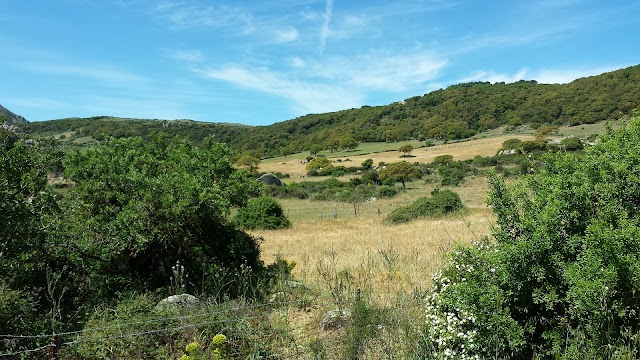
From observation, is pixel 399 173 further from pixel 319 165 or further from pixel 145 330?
pixel 145 330

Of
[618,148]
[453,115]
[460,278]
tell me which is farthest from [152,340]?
[453,115]

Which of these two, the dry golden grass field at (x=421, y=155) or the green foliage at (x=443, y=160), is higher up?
the dry golden grass field at (x=421, y=155)

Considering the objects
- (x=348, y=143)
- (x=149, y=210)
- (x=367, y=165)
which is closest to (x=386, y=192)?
(x=367, y=165)

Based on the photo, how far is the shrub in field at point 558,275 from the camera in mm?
4012

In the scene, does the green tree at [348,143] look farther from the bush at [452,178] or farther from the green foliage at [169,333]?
the green foliage at [169,333]

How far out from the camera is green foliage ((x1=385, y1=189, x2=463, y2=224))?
77.9ft

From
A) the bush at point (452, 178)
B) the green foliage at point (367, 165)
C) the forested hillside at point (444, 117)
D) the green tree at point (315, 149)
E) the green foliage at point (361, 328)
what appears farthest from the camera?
the green tree at point (315, 149)

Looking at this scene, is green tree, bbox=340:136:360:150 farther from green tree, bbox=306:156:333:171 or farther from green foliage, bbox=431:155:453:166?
green foliage, bbox=431:155:453:166

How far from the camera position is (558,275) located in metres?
4.39

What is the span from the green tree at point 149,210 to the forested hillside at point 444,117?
70.4m

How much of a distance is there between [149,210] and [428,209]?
1853cm

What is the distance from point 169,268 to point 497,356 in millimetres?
6478

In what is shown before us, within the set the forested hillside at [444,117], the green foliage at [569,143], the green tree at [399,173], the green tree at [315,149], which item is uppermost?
the forested hillside at [444,117]

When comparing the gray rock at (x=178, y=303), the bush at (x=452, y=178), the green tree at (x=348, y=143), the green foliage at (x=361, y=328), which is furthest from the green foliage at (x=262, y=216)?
the green tree at (x=348, y=143)
